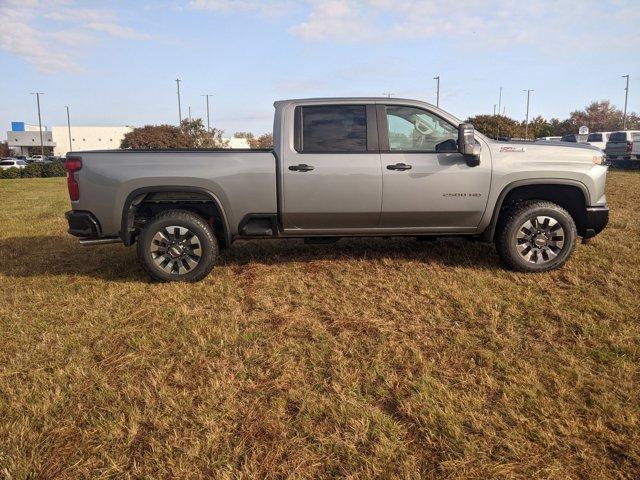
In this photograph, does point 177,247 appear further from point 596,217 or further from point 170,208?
point 596,217

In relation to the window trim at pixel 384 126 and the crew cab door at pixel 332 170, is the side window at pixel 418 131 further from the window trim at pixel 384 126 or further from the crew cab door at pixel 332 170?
the crew cab door at pixel 332 170

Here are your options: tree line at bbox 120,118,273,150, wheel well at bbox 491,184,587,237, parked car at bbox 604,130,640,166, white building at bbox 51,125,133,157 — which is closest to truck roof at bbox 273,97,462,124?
wheel well at bbox 491,184,587,237

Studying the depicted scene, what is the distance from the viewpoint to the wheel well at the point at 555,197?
4875 millimetres

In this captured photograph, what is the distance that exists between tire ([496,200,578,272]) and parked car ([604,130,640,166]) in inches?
782

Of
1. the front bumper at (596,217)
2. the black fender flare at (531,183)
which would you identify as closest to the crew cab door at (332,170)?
the black fender flare at (531,183)

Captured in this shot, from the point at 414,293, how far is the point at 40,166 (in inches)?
1333

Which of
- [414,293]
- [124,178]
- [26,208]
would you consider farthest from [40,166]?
[414,293]

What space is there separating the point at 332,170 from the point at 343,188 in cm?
21

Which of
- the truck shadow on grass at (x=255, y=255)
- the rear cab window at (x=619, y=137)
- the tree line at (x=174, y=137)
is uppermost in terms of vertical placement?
the tree line at (x=174, y=137)

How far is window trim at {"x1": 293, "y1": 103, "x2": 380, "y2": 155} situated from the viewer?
467cm

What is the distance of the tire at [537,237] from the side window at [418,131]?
1.08 m

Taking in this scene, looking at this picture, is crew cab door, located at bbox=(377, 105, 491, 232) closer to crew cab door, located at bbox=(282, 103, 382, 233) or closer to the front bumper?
crew cab door, located at bbox=(282, 103, 382, 233)

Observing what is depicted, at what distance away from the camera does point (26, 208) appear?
11.5m

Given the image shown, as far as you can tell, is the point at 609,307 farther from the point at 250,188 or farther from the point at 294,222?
the point at 250,188
